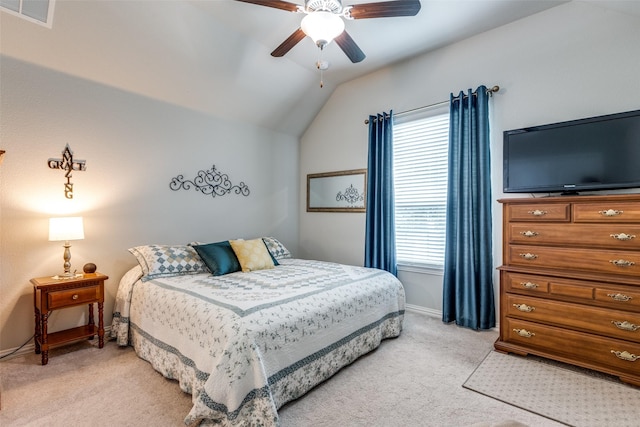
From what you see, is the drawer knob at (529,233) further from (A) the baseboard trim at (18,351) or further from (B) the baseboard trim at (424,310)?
(A) the baseboard trim at (18,351)

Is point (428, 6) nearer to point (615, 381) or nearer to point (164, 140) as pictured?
point (164, 140)

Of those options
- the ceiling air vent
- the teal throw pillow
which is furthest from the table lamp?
the ceiling air vent

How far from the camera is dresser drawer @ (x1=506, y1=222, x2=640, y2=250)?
7.02 feet

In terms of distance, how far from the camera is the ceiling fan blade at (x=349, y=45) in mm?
2312

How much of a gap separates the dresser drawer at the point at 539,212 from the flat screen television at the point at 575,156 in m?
0.28

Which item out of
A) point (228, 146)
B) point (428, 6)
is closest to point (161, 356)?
point (228, 146)

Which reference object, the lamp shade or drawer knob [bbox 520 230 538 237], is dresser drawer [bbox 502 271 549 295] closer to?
drawer knob [bbox 520 230 538 237]

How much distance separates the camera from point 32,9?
2.38 meters

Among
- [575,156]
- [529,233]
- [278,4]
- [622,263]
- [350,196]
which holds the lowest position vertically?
[622,263]

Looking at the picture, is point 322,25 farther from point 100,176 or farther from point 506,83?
point 100,176

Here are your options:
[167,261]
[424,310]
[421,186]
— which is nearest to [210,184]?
[167,261]

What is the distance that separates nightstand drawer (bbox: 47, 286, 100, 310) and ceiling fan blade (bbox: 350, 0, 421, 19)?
307 cm

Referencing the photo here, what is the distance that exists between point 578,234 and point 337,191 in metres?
2.83

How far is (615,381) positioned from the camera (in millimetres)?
2162
